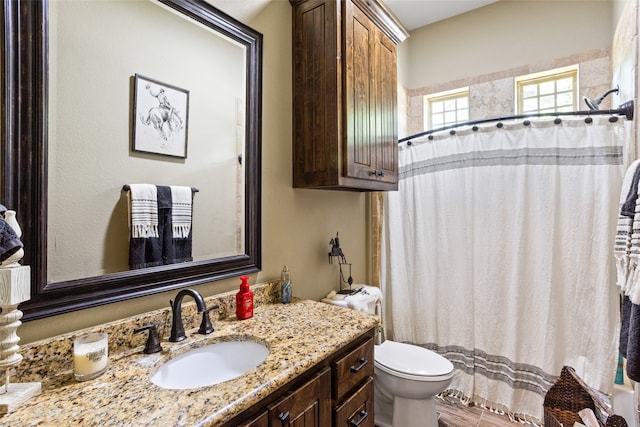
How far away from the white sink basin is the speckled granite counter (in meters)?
0.03

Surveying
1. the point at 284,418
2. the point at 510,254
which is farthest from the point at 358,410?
the point at 510,254

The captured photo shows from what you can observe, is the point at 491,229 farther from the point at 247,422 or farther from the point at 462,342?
the point at 247,422

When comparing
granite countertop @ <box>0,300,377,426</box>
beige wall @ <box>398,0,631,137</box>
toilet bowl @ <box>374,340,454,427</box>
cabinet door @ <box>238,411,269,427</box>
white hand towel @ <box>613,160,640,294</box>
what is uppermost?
beige wall @ <box>398,0,631,137</box>

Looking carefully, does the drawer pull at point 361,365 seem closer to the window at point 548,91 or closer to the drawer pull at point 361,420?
the drawer pull at point 361,420

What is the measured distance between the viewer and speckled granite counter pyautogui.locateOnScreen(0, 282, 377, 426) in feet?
2.30

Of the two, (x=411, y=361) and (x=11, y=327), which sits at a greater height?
(x=11, y=327)

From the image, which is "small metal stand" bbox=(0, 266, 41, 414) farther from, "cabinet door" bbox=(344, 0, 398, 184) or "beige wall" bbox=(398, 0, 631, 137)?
"beige wall" bbox=(398, 0, 631, 137)

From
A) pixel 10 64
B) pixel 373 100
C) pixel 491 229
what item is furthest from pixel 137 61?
pixel 491 229

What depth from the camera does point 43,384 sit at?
84 cm

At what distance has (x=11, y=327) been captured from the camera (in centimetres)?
77

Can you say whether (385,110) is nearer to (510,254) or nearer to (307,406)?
(510,254)

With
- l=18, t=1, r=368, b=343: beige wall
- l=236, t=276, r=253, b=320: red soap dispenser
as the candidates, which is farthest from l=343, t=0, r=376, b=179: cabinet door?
l=236, t=276, r=253, b=320: red soap dispenser

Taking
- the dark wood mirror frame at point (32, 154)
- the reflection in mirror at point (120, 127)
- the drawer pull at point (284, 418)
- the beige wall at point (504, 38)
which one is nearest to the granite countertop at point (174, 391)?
the drawer pull at point (284, 418)

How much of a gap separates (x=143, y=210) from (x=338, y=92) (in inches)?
40.7
